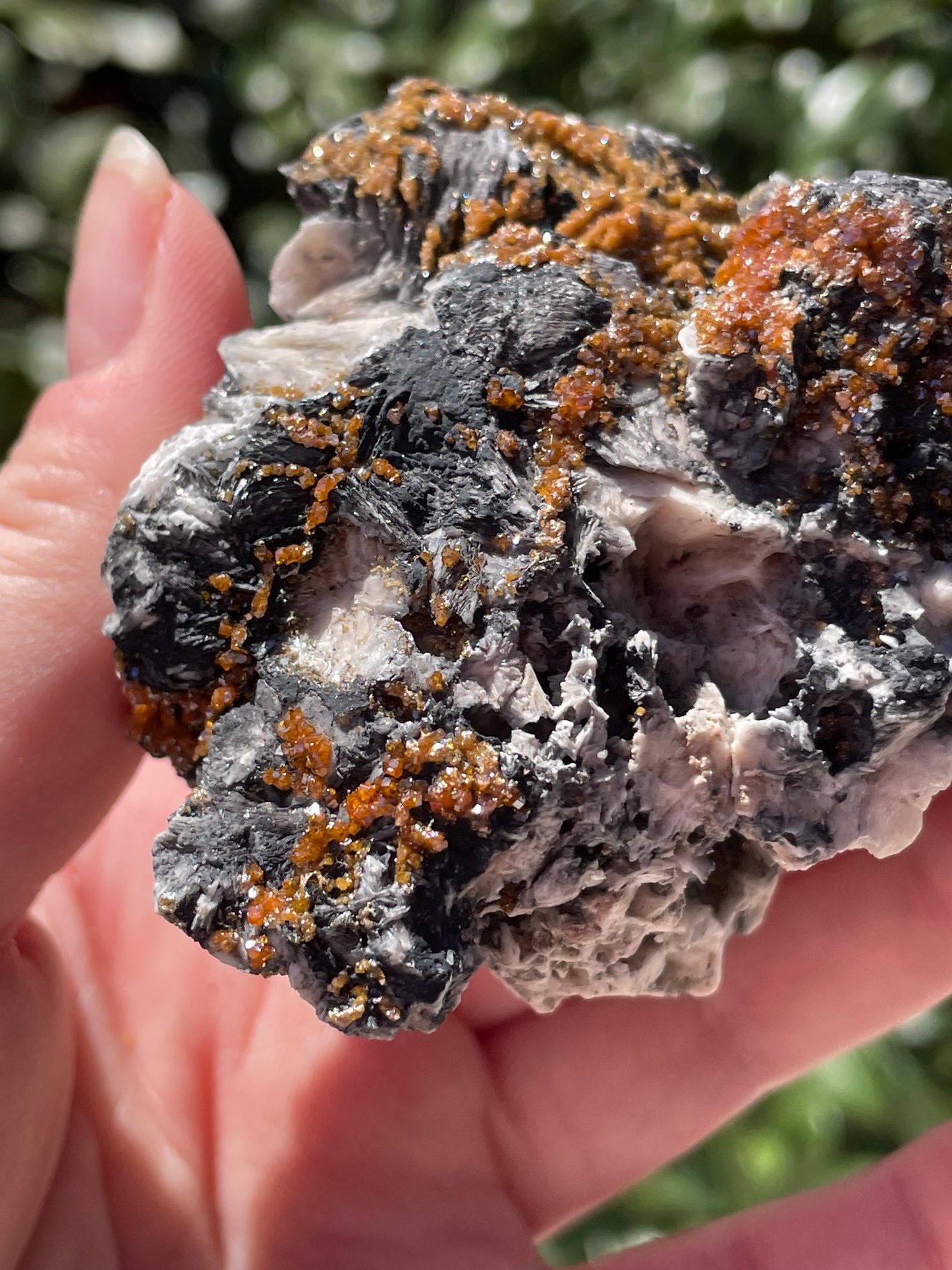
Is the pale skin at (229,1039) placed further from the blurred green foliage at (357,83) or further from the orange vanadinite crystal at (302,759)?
Answer: the blurred green foliage at (357,83)

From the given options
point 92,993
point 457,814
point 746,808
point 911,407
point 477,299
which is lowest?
point 92,993

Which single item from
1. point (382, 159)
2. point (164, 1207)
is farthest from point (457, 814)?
point (164, 1207)

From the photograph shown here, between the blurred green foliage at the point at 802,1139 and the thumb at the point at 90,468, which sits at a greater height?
the thumb at the point at 90,468

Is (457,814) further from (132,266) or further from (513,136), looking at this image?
(132,266)

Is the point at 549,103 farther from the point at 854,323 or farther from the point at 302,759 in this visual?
the point at 302,759

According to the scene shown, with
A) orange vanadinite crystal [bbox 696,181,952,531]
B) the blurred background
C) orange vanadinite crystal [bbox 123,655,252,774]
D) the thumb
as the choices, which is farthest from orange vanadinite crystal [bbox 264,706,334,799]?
the blurred background

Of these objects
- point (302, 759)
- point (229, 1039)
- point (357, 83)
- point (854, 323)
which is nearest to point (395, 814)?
point (302, 759)

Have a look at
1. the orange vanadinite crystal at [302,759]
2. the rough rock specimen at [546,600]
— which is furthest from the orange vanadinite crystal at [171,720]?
the orange vanadinite crystal at [302,759]
